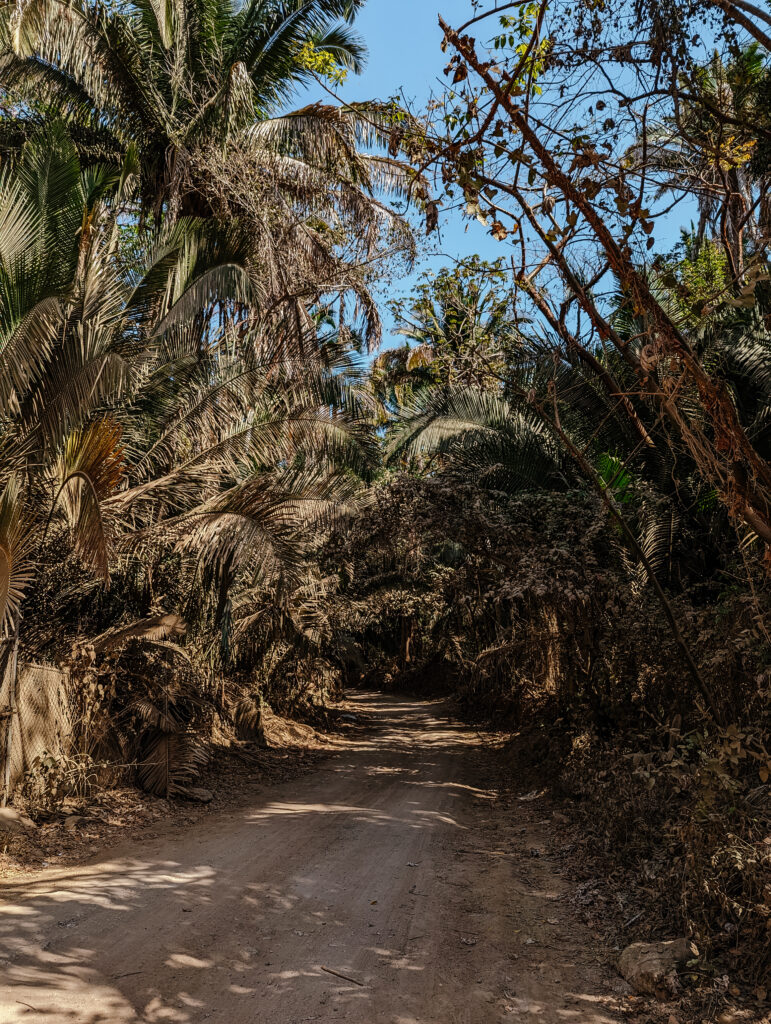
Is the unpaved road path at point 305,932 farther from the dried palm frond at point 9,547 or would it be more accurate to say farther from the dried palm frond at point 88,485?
the dried palm frond at point 88,485

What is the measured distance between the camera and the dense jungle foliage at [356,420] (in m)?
5.15

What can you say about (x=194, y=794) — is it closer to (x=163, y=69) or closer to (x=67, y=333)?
(x=67, y=333)

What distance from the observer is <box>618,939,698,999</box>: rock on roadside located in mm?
4082

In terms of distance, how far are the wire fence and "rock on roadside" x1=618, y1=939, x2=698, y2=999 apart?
18.8 ft

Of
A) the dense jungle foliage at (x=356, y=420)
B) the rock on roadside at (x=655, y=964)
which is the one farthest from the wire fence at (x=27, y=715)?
the rock on roadside at (x=655, y=964)

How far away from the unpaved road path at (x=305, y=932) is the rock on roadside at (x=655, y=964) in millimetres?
171

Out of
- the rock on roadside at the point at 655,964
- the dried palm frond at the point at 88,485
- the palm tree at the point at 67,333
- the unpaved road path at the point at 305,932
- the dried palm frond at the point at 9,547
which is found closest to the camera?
the unpaved road path at the point at 305,932

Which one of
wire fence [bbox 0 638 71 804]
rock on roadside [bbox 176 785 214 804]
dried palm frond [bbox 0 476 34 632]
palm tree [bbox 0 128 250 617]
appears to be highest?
palm tree [bbox 0 128 250 617]

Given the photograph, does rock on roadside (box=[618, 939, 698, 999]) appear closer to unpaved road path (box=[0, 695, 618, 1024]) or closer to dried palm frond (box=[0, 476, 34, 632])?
unpaved road path (box=[0, 695, 618, 1024])

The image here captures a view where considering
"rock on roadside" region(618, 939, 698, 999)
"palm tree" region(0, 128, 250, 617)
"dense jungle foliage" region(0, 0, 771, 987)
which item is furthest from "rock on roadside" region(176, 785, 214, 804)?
"rock on roadside" region(618, 939, 698, 999)

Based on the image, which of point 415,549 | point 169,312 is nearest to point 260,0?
point 169,312

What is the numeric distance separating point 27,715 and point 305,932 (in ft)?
13.1

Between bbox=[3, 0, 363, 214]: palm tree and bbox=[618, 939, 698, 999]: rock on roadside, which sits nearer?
bbox=[618, 939, 698, 999]: rock on roadside

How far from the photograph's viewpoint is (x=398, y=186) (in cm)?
1354
